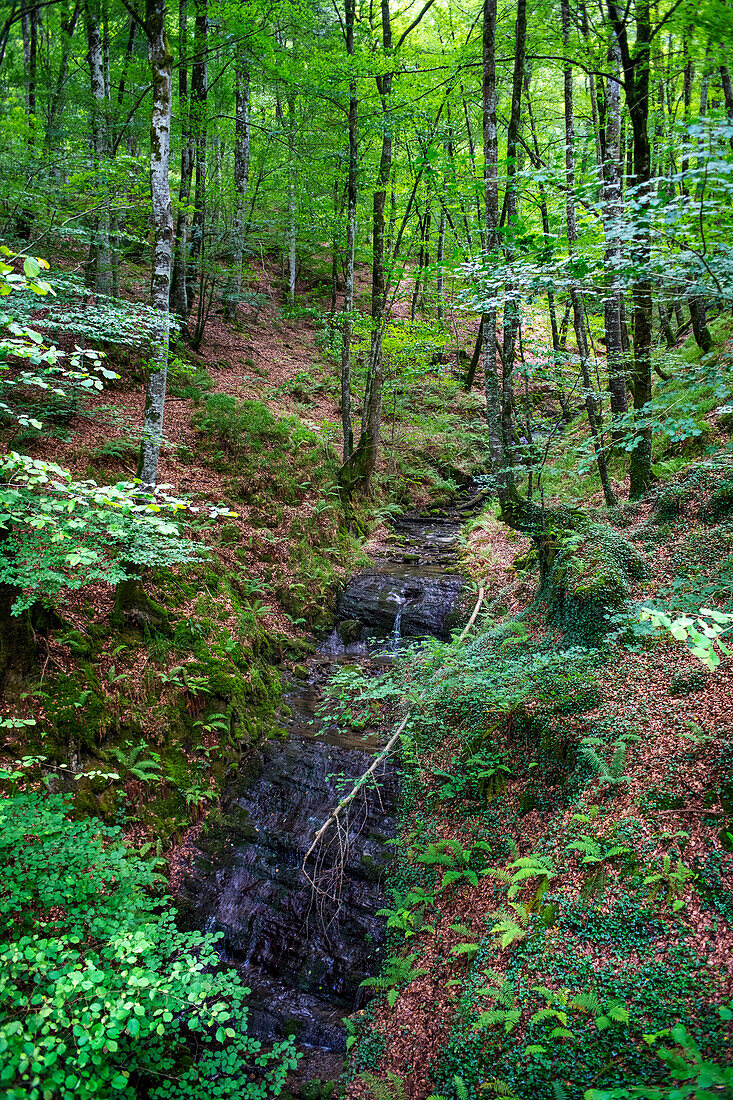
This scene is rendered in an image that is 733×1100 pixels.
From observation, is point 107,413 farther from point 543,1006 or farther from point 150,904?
point 543,1006

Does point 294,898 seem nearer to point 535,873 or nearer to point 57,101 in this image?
point 535,873

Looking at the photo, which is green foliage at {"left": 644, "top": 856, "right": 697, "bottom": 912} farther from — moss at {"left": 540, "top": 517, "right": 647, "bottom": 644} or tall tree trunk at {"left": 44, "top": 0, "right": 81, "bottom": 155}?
tall tree trunk at {"left": 44, "top": 0, "right": 81, "bottom": 155}

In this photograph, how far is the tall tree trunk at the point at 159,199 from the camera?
280 inches

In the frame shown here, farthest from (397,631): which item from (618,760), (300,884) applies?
(618,760)

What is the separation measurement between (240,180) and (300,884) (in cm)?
1956

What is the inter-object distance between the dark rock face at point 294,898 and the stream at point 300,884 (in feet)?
0.03

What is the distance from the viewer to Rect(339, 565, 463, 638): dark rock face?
34.4ft

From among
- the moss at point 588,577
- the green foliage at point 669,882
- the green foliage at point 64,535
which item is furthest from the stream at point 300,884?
the green foliage at point 64,535

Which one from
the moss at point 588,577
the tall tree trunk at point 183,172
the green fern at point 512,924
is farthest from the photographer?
the tall tree trunk at point 183,172

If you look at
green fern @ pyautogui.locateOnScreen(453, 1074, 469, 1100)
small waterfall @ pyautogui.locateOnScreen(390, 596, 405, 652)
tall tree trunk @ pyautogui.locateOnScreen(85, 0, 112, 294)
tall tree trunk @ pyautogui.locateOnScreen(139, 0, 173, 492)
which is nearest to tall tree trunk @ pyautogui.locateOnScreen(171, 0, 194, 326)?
tall tree trunk @ pyautogui.locateOnScreen(85, 0, 112, 294)

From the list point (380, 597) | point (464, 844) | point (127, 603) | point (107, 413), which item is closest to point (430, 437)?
point (380, 597)

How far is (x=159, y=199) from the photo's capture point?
7141mm

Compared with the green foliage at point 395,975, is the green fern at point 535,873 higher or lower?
higher

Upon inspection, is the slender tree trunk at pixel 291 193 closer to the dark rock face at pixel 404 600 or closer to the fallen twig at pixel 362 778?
the dark rock face at pixel 404 600
